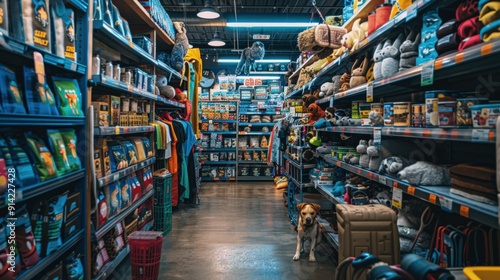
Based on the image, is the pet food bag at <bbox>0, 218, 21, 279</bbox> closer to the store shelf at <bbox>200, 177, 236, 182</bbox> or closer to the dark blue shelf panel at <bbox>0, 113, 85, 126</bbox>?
the dark blue shelf panel at <bbox>0, 113, 85, 126</bbox>

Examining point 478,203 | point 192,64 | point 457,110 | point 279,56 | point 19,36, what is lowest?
point 478,203

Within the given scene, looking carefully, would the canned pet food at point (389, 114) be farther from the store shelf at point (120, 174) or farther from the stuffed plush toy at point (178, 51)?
the stuffed plush toy at point (178, 51)

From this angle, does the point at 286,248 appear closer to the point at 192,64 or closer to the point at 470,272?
the point at 470,272

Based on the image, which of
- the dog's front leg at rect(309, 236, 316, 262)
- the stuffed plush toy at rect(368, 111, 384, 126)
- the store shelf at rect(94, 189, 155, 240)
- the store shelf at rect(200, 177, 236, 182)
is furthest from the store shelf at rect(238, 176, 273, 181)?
the stuffed plush toy at rect(368, 111, 384, 126)

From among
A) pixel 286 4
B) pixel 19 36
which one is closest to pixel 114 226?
pixel 19 36

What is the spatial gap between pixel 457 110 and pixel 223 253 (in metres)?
3.00

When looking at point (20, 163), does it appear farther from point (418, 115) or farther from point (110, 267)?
point (418, 115)

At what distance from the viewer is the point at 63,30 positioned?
226 cm

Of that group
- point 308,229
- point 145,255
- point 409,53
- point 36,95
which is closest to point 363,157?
point 409,53

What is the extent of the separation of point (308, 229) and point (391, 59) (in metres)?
2.22

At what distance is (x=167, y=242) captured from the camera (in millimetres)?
4371

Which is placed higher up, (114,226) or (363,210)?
(363,210)

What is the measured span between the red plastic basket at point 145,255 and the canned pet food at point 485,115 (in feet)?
8.25

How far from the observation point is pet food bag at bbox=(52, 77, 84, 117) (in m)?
2.25
